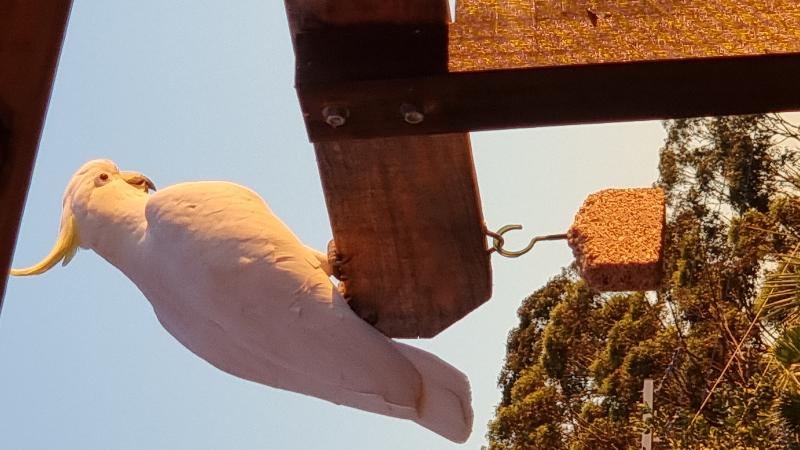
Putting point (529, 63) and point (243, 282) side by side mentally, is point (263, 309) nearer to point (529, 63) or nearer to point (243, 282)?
point (243, 282)

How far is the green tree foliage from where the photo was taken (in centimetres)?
845

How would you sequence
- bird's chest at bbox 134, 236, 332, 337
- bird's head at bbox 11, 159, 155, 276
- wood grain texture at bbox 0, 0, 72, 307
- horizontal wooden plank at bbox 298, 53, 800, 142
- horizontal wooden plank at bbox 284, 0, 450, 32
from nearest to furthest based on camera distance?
wood grain texture at bbox 0, 0, 72, 307
horizontal wooden plank at bbox 298, 53, 800, 142
horizontal wooden plank at bbox 284, 0, 450, 32
bird's chest at bbox 134, 236, 332, 337
bird's head at bbox 11, 159, 155, 276

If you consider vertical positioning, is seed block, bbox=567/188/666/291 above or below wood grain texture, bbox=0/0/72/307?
below

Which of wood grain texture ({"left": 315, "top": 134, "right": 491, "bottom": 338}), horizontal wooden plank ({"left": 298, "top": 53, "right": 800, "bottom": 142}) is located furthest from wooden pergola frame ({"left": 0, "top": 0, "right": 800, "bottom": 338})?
wood grain texture ({"left": 315, "top": 134, "right": 491, "bottom": 338})

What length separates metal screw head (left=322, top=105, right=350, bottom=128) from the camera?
128 cm

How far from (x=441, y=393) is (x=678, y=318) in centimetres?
817

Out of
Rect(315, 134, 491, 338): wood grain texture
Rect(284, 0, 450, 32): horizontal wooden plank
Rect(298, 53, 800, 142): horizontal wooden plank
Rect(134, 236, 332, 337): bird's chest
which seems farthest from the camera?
Rect(134, 236, 332, 337): bird's chest

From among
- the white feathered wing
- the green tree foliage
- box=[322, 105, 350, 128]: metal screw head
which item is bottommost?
the green tree foliage

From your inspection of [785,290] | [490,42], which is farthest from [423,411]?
[785,290]

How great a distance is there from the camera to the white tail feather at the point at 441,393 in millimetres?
1750

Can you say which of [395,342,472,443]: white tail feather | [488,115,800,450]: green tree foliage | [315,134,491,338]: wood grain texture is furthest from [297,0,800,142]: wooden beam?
[488,115,800,450]: green tree foliage

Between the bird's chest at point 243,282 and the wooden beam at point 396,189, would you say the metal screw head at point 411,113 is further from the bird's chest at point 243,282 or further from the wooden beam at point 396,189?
the bird's chest at point 243,282

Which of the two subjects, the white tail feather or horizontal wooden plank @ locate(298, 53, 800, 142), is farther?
the white tail feather

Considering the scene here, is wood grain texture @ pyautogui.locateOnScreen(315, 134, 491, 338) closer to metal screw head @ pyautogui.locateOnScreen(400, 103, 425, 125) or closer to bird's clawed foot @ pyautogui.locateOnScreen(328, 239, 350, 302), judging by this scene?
bird's clawed foot @ pyautogui.locateOnScreen(328, 239, 350, 302)
